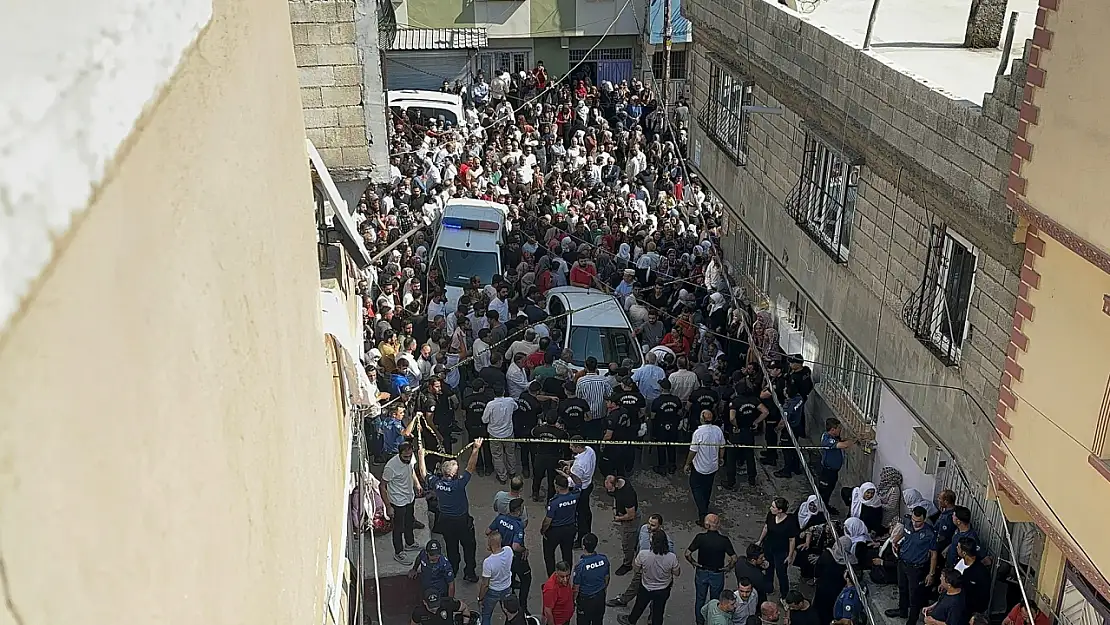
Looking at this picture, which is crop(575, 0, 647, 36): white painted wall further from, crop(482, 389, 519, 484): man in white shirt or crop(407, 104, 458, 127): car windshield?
crop(482, 389, 519, 484): man in white shirt

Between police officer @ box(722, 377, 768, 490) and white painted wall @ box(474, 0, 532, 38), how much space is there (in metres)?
19.1

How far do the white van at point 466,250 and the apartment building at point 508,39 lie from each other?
496 inches

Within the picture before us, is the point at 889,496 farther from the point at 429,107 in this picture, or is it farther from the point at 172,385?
the point at 429,107

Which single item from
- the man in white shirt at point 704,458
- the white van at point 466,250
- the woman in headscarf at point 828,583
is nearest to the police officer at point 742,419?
the man in white shirt at point 704,458

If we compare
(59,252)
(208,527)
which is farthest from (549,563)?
(59,252)

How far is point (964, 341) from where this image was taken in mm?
9398

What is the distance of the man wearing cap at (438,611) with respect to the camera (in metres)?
8.77

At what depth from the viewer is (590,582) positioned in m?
8.92

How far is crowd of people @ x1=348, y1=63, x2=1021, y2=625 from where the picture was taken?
8.97 metres

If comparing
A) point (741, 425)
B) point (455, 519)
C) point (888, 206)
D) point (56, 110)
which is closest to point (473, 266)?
point (741, 425)

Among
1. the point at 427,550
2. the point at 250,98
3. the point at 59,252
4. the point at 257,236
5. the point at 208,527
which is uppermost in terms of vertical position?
the point at 59,252

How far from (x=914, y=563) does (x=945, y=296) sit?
8.30 feet

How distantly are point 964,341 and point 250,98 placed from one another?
7.81 meters

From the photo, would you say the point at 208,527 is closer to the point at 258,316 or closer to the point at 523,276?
the point at 258,316
